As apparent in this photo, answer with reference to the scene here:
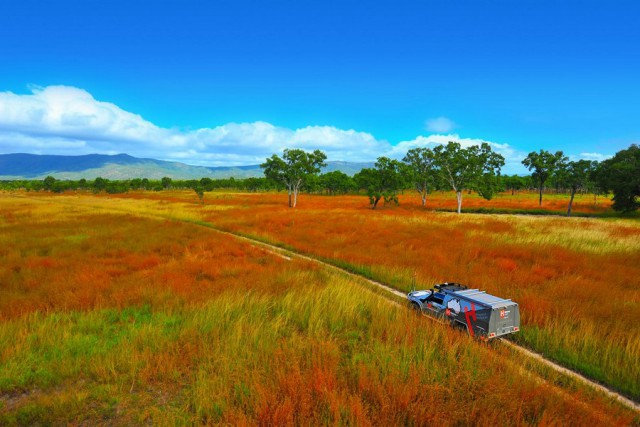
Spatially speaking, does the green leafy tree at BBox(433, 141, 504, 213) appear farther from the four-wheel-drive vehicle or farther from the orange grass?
the four-wheel-drive vehicle

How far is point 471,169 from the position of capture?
176 feet

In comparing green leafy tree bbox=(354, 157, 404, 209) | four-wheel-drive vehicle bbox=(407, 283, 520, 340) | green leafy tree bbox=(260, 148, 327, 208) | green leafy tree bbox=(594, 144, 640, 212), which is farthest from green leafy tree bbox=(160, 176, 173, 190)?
four-wheel-drive vehicle bbox=(407, 283, 520, 340)

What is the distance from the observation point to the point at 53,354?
669 centimetres

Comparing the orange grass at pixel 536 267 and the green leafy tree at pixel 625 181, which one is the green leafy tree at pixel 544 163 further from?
the orange grass at pixel 536 267

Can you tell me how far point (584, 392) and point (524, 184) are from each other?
482 ft

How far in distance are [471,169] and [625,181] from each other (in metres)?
20.5

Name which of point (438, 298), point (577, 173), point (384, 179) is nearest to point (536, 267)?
point (438, 298)

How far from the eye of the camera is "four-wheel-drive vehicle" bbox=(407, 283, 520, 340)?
7766mm

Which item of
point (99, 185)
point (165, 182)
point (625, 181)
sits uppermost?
point (165, 182)

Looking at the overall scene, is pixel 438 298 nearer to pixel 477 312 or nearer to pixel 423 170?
pixel 477 312

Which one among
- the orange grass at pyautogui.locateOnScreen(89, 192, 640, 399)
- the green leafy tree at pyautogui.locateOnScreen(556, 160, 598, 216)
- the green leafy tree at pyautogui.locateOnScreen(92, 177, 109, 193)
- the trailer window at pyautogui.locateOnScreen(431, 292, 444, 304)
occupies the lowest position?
the orange grass at pyautogui.locateOnScreen(89, 192, 640, 399)

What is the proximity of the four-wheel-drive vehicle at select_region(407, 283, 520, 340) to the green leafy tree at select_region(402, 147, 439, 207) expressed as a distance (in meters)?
55.5

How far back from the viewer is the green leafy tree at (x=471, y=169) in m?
53.1

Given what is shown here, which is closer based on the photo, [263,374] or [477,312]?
[263,374]
